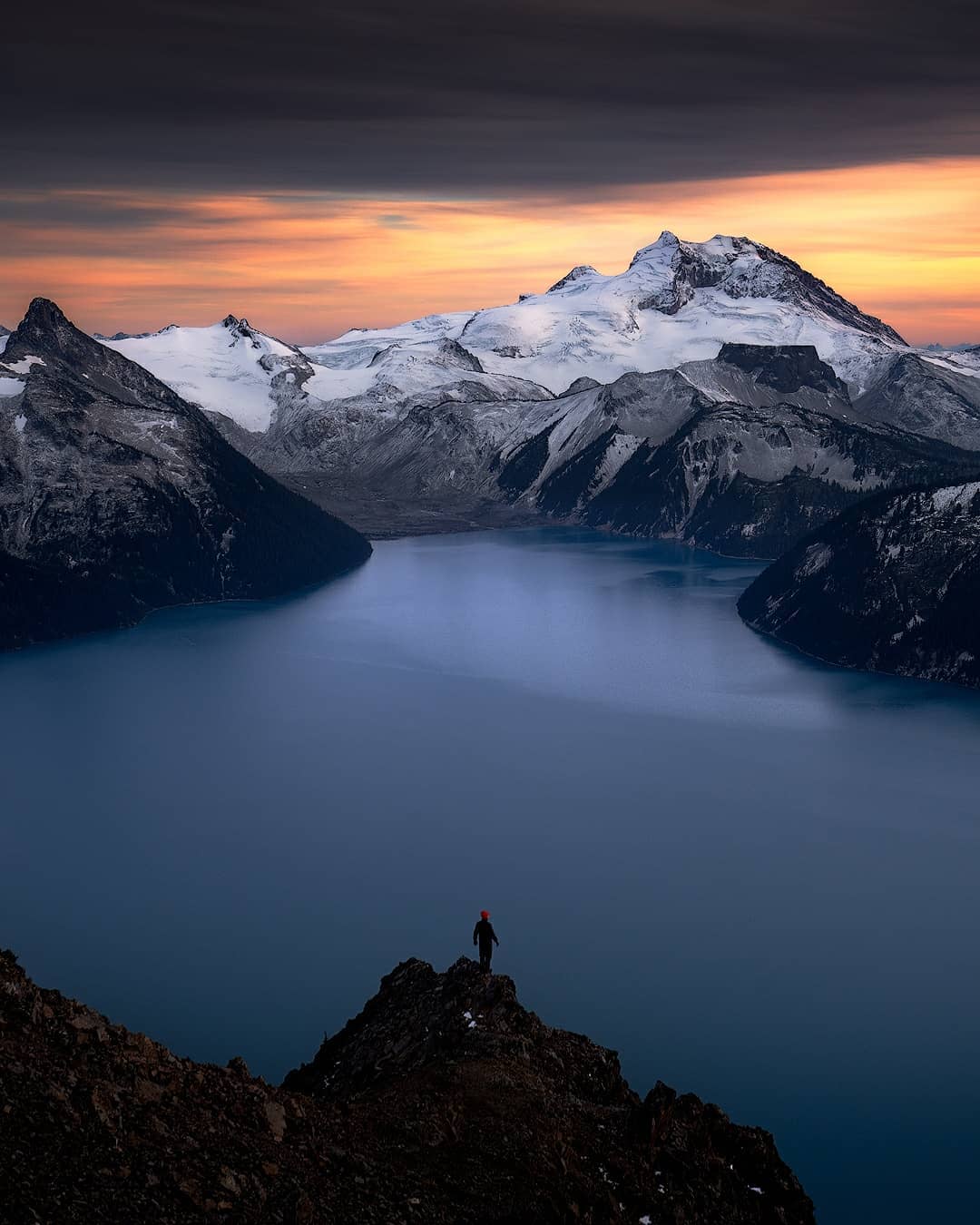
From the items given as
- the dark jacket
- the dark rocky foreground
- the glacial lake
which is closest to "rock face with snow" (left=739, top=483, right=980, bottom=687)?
the glacial lake

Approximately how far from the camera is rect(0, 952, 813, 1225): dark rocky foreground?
23344mm

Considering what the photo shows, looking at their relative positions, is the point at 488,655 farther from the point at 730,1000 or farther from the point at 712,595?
the point at 730,1000

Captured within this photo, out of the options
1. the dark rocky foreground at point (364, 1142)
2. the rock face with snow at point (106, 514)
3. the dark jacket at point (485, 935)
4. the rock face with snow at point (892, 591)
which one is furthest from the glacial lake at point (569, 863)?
the rock face with snow at point (106, 514)

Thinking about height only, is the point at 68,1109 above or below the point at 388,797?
above

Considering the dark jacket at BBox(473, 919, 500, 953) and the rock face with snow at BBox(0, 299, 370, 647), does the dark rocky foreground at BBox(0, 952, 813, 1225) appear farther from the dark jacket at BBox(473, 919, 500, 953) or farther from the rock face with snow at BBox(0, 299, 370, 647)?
the rock face with snow at BBox(0, 299, 370, 647)

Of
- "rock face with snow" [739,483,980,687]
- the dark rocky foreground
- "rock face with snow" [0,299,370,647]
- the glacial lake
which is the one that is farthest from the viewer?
"rock face with snow" [0,299,370,647]

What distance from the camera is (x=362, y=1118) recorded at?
28.6 m

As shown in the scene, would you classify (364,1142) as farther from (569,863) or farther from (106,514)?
(106,514)

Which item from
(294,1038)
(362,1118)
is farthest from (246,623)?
(362,1118)

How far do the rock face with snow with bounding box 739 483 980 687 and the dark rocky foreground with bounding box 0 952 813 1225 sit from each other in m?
99.2

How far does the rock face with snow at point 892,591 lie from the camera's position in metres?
127

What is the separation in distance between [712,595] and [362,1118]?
501 feet

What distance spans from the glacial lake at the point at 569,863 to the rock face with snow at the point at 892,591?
18.9ft

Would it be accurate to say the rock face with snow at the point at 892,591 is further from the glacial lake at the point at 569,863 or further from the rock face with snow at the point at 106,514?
the rock face with snow at the point at 106,514
